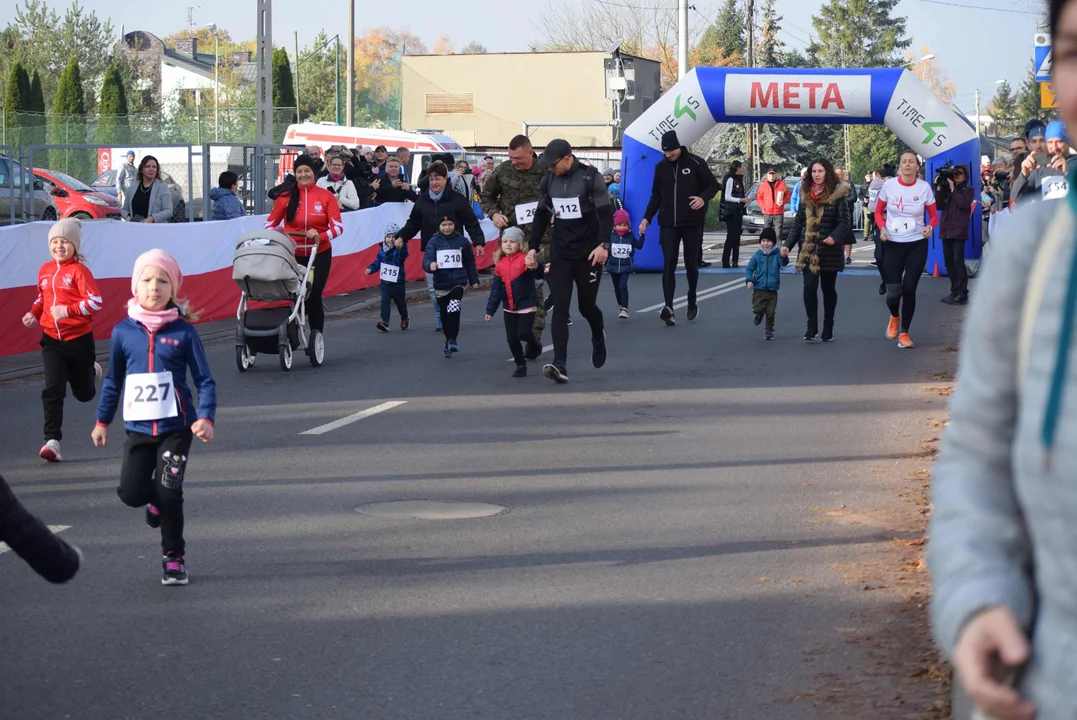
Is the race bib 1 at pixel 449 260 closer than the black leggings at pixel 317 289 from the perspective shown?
No

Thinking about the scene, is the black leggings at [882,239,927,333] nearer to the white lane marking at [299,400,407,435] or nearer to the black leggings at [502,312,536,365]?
the black leggings at [502,312,536,365]

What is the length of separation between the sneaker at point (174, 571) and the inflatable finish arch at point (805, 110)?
20.3 m

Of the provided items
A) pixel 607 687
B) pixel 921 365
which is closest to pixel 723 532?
pixel 607 687

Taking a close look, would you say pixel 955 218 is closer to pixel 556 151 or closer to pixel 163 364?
pixel 556 151

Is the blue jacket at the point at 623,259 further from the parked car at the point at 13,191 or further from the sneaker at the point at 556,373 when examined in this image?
the parked car at the point at 13,191

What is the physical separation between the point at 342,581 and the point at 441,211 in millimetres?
9833

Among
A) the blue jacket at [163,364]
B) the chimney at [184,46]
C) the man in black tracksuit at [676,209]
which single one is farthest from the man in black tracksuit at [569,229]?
the chimney at [184,46]

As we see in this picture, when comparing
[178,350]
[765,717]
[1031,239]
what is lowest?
[765,717]

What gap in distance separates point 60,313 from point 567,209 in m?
4.68

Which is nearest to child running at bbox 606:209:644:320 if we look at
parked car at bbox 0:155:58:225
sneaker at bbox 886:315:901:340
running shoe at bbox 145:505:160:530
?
→ sneaker at bbox 886:315:901:340

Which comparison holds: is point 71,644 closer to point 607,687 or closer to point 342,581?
point 342,581

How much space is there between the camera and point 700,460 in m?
9.77

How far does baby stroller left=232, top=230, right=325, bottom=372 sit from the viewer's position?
13.8m

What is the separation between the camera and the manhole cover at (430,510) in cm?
808
